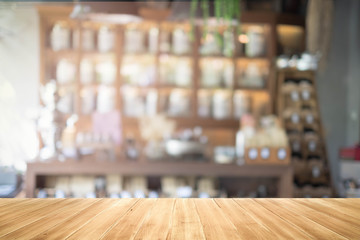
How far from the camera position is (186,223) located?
1086 millimetres

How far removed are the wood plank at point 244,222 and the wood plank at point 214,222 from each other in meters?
0.02

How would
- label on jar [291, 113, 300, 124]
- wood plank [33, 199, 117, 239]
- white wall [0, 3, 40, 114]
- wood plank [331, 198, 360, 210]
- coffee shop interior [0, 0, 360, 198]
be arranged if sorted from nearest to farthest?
1. wood plank [33, 199, 117, 239]
2. wood plank [331, 198, 360, 210]
3. coffee shop interior [0, 0, 360, 198]
4. label on jar [291, 113, 300, 124]
5. white wall [0, 3, 40, 114]

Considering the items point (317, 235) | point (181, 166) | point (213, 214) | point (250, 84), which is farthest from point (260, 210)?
point (250, 84)

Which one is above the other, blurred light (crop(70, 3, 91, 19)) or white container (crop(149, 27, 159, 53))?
white container (crop(149, 27, 159, 53))

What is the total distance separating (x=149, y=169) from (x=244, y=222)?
1551 mm

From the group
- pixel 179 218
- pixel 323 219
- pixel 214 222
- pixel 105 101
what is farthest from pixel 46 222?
pixel 105 101

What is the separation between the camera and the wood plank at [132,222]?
950 mm

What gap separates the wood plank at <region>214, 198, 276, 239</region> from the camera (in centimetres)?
96

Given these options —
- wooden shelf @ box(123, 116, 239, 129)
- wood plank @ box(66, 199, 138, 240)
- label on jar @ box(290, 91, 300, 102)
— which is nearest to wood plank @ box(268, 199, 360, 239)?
wood plank @ box(66, 199, 138, 240)

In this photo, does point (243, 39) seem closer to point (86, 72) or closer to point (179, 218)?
point (86, 72)

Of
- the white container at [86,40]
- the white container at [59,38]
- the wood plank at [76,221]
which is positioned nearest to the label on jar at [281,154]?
the wood plank at [76,221]

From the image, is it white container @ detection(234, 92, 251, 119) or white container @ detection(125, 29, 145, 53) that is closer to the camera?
white container @ detection(125, 29, 145, 53)

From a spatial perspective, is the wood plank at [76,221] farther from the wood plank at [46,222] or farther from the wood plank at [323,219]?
the wood plank at [323,219]

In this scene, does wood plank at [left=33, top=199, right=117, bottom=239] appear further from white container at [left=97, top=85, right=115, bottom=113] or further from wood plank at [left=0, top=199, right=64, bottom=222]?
white container at [left=97, top=85, right=115, bottom=113]
